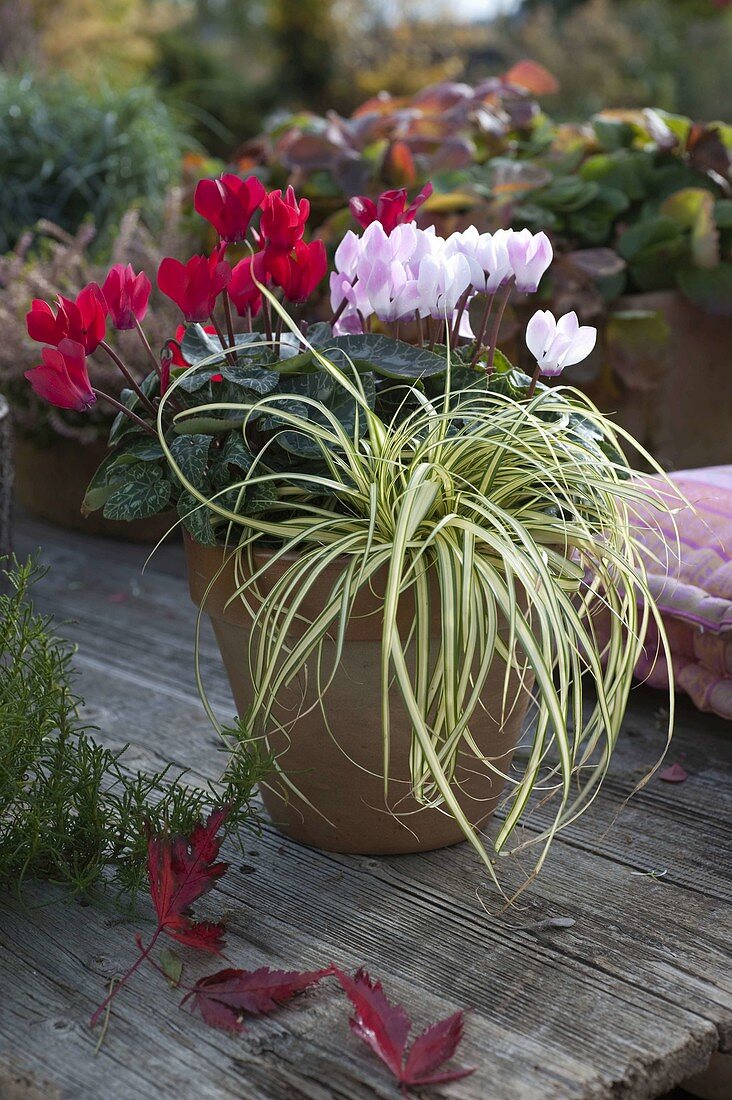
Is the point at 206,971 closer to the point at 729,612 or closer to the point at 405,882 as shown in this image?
the point at 405,882

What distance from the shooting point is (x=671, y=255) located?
8.47 feet

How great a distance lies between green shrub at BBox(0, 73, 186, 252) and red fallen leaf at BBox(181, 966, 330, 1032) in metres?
2.70

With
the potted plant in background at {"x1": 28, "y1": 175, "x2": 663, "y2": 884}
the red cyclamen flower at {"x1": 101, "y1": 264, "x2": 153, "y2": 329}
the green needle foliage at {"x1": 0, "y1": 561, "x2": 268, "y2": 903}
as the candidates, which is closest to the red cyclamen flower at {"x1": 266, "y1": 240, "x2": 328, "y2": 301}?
the potted plant in background at {"x1": 28, "y1": 175, "x2": 663, "y2": 884}

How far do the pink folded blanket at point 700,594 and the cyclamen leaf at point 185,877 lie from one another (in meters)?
0.70

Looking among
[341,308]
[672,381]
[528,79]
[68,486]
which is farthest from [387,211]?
[528,79]

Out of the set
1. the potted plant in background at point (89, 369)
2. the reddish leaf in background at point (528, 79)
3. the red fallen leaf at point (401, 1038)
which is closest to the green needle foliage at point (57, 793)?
the red fallen leaf at point (401, 1038)

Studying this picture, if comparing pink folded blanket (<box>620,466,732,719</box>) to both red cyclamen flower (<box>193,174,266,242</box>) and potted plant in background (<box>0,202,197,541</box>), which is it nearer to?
red cyclamen flower (<box>193,174,266,242</box>)

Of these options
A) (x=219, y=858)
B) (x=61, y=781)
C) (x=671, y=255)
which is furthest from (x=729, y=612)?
(x=671, y=255)

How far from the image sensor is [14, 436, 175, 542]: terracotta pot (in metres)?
2.79

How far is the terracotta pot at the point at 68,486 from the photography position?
2.79 m

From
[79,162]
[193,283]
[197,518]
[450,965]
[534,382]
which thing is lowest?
[450,965]

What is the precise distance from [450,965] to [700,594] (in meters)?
0.68

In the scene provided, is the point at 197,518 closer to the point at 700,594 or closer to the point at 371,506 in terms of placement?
the point at 371,506

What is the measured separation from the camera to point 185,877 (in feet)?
3.90
